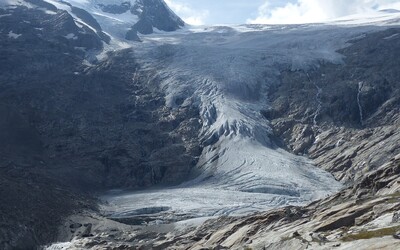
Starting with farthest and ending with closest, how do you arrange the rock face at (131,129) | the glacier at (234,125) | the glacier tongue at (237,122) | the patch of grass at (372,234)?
1. the glacier tongue at (237,122)
2. the glacier at (234,125)
3. the rock face at (131,129)
4. the patch of grass at (372,234)

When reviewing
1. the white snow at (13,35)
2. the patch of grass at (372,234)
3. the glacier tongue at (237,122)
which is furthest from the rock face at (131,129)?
the patch of grass at (372,234)

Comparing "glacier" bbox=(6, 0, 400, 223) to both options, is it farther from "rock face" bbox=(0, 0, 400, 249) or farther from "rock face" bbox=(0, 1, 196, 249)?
"rock face" bbox=(0, 1, 196, 249)

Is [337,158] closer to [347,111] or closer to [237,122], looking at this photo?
[347,111]

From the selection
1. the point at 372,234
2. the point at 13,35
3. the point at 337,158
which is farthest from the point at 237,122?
the point at 372,234

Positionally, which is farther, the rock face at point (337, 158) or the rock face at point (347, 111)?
the rock face at point (347, 111)

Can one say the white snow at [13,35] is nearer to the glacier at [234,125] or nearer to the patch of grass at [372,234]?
the glacier at [234,125]

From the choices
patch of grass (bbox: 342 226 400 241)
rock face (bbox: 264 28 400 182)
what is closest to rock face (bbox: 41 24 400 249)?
patch of grass (bbox: 342 226 400 241)

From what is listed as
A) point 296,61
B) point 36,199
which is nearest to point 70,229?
A: point 36,199
